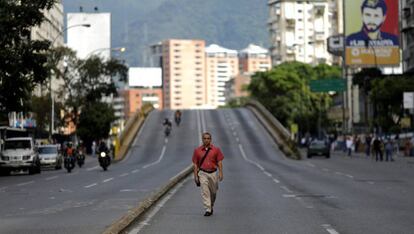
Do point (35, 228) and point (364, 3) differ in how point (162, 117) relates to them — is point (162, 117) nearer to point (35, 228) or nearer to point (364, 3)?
point (364, 3)

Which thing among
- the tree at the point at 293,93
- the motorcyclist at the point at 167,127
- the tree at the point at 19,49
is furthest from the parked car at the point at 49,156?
the tree at the point at 293,93

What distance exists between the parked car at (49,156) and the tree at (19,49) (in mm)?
10621

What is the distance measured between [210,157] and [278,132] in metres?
68.1

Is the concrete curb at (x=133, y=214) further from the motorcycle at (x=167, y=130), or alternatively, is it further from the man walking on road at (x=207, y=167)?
the motorcycle at (x=167, y=130)

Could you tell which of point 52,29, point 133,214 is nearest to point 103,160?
point 133,214

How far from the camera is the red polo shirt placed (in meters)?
20.4

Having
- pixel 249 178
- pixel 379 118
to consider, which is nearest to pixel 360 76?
pixel 379 118

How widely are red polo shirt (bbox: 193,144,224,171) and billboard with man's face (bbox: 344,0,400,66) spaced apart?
196 ft

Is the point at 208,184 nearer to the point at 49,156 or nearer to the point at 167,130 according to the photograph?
the point at 49,156

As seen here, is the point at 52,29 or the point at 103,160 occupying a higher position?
the point at 52,29

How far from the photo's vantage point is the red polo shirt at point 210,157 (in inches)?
804

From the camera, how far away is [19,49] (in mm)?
47562

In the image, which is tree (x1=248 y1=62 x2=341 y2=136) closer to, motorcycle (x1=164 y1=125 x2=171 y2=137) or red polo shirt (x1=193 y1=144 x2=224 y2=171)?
motorcycle (x1=164 y1=125 x2=171 y2=137)

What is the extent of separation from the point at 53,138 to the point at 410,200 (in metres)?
61.8
